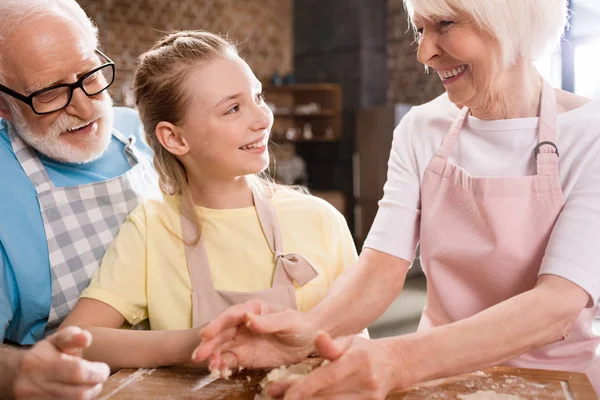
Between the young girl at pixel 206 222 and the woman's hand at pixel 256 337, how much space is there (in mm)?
240

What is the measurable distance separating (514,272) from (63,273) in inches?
47.9

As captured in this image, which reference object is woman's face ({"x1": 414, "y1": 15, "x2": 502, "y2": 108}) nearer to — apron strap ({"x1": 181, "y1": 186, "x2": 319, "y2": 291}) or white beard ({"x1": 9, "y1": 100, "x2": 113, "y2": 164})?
apron strap ({"x1": 181, "y1": 186, "x2": 319, "y2": 291})

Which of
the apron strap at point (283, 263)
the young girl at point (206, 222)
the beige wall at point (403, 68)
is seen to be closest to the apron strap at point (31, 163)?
the young girl at point (206, 222)

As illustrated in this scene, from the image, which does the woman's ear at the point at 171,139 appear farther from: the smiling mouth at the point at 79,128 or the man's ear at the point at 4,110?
the man's ear at the point at 4,110

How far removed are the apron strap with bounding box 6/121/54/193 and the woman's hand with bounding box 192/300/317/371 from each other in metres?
0.81

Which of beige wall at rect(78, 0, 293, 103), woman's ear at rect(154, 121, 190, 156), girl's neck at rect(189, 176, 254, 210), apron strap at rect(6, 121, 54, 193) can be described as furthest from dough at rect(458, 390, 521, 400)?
beige wall at rect(78, 0, 293, 103)

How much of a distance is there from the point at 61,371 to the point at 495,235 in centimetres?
100

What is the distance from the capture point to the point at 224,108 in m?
1.66

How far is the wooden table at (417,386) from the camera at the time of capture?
3.72 ft

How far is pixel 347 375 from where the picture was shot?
1.04m

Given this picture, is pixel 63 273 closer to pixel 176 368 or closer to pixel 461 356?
pixel 176 368

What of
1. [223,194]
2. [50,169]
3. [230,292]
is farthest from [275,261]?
[50,169]

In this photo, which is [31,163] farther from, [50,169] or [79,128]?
[79,128]

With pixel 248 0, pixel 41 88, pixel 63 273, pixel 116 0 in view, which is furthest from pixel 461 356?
pixel 248 0
